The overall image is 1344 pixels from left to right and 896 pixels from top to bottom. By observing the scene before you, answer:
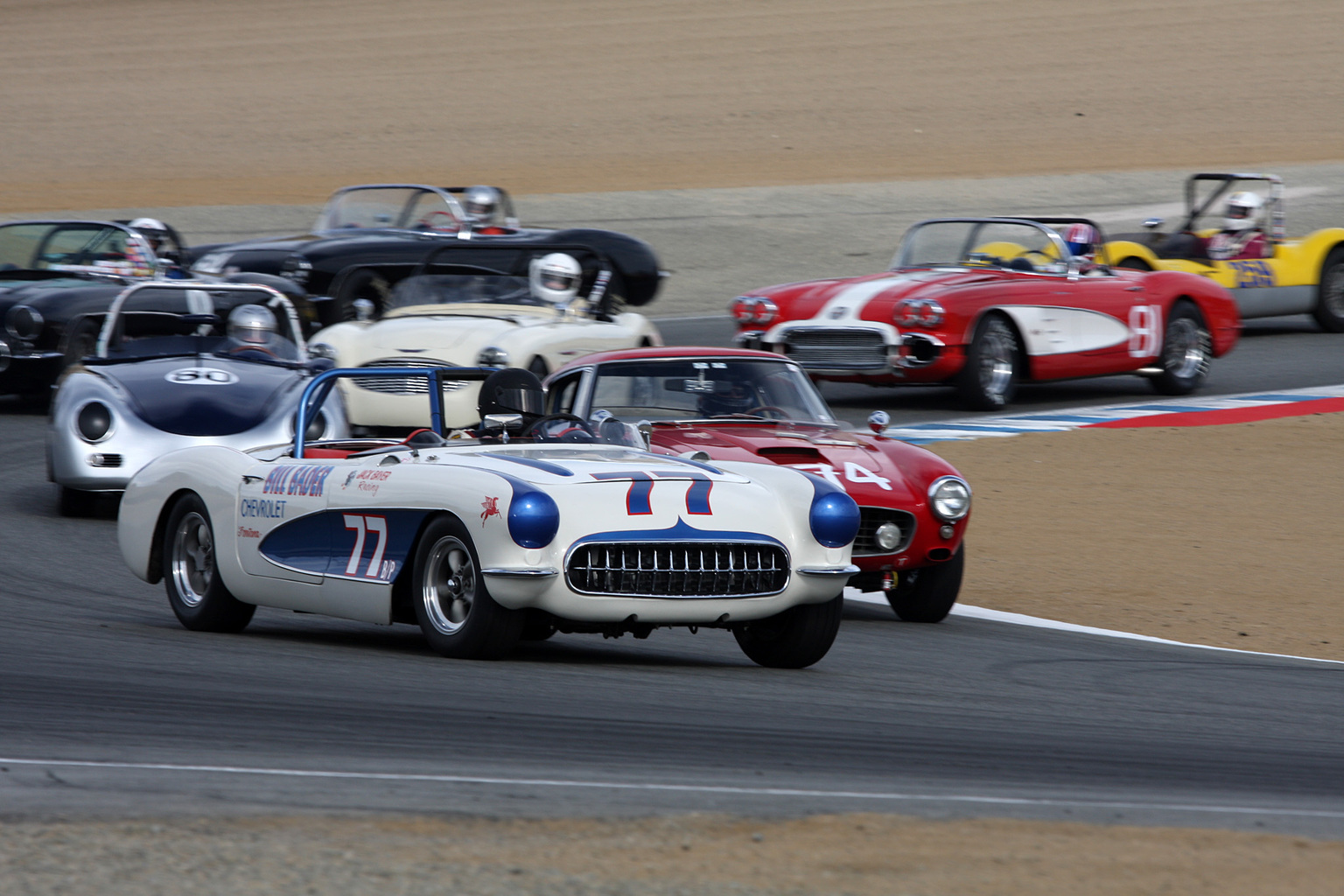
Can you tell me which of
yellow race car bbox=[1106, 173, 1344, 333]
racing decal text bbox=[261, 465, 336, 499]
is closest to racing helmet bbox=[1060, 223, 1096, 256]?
yellow race car bbox=[1106, 173, 1344, 333]

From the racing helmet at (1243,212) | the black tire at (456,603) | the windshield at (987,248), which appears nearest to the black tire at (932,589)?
the black tire at (456,603)

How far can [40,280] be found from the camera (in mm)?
15203

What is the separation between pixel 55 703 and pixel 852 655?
9.90 feet

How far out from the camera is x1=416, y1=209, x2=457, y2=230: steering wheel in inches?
701

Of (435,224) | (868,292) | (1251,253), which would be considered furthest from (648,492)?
(1251,253)

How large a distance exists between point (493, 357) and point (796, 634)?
6512 millimetres

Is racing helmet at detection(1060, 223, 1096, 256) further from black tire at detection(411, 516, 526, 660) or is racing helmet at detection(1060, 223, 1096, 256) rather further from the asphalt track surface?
black tire at detection(411, 516, 526, 660)

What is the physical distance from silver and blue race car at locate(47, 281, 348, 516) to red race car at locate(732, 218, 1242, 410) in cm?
432

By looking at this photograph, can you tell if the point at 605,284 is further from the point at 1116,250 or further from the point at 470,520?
the point at 470,520

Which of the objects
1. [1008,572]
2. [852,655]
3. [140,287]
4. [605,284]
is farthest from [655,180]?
[852,655]

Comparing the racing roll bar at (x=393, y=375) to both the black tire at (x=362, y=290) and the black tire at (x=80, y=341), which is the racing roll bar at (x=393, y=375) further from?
the black tire at (x=362, y=290)

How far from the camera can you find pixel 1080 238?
16.0 m

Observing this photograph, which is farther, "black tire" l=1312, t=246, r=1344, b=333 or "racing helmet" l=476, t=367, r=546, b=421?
"black tire" l=1312, t=246, r=1344, b=333

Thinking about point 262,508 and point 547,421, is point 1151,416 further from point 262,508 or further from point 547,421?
point 262,508
